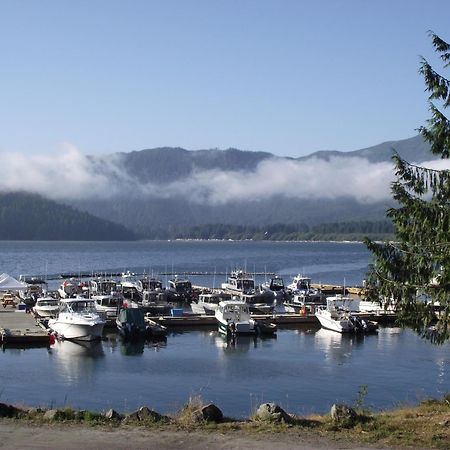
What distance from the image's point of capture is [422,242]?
2214 centimetres

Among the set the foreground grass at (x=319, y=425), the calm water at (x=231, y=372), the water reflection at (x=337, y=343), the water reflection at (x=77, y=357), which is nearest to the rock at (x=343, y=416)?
the foreground grass at (x=319, y=425)

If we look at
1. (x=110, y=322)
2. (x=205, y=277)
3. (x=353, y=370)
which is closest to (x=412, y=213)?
(x=353, y=370)

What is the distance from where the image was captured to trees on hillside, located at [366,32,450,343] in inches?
832

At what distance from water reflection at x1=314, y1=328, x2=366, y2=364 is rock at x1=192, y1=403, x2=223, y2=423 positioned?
96.6 ft

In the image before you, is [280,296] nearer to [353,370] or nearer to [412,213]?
[353,370]

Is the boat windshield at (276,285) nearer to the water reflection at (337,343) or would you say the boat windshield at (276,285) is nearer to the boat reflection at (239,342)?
the water reflection at (337,343)

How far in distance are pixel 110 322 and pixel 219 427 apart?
1755 inches

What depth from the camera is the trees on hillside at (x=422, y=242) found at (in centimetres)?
2114

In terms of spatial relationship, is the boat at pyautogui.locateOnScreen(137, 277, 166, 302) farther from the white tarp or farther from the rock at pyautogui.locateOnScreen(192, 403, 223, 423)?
the rock at pyautogui.locateOnScreen(192, 403, 223, 423)

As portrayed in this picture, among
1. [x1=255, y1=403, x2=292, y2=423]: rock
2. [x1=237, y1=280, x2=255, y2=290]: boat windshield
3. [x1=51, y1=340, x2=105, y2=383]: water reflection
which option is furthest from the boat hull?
[x1=237, y1=280, x2=255, y2=290]: boat windshield

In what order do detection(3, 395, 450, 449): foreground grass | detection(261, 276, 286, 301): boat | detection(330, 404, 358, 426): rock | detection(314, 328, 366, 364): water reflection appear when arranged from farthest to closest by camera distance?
1. detection(261, 276, 286, 301): boat
2. detection(314, 328, 366, 364): water reflection
3. detection(330, 404, 358, 426): rock
4. detection(3, 395, 450, 449): foreground grass

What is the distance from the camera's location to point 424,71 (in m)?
21.2

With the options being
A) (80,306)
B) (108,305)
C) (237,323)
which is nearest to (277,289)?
(108,305)

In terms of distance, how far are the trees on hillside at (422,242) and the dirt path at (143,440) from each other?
21.5 feet
